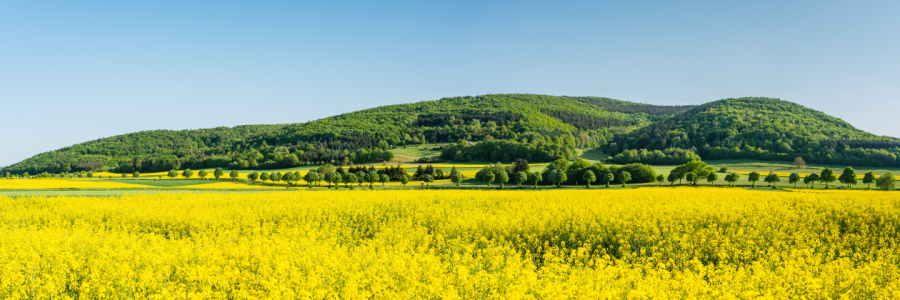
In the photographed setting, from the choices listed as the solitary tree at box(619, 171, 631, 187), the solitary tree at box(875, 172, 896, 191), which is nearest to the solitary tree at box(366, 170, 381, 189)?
the solitary tree at box(619, 171, 631, 187)

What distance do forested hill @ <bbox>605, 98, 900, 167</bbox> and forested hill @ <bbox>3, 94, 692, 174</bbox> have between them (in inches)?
773

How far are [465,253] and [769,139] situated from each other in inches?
4408

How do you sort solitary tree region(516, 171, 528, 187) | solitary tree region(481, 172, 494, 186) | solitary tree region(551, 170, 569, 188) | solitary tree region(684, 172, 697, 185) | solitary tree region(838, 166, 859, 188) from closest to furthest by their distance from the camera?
solitary tree region(838, 166, 859, 188) → solitary tree region(684, 172, 697, 185) → solitary tree region(551, 170, 569, 188) → solitary tree region(516, 171, 528, 187) → solitary tree region(481, 172, 494, 186)

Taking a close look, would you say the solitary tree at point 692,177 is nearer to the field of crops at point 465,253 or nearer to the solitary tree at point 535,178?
the solitary tree at point 535,178

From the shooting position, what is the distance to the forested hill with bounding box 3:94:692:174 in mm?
97688

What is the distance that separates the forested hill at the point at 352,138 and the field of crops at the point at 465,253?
75136 millimetres

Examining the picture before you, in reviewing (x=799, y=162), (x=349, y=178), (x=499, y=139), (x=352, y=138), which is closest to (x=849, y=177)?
(x=799, y=162)

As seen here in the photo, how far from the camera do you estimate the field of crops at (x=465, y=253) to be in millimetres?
7398

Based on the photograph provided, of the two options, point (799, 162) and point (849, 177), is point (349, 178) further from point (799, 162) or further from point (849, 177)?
point (799, 162)

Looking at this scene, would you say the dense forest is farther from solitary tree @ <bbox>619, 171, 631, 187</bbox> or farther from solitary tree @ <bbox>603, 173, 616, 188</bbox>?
solitary tree @ <bbox>603, 173, 616, 188</bbox>

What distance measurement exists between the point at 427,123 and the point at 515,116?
114ft

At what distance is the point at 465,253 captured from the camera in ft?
31.5

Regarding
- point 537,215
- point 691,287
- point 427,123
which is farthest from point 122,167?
point 691,287

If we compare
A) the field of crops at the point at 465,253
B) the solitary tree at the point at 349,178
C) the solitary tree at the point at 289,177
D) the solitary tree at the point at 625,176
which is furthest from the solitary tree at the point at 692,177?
the solitary tree at the point at 289,177
